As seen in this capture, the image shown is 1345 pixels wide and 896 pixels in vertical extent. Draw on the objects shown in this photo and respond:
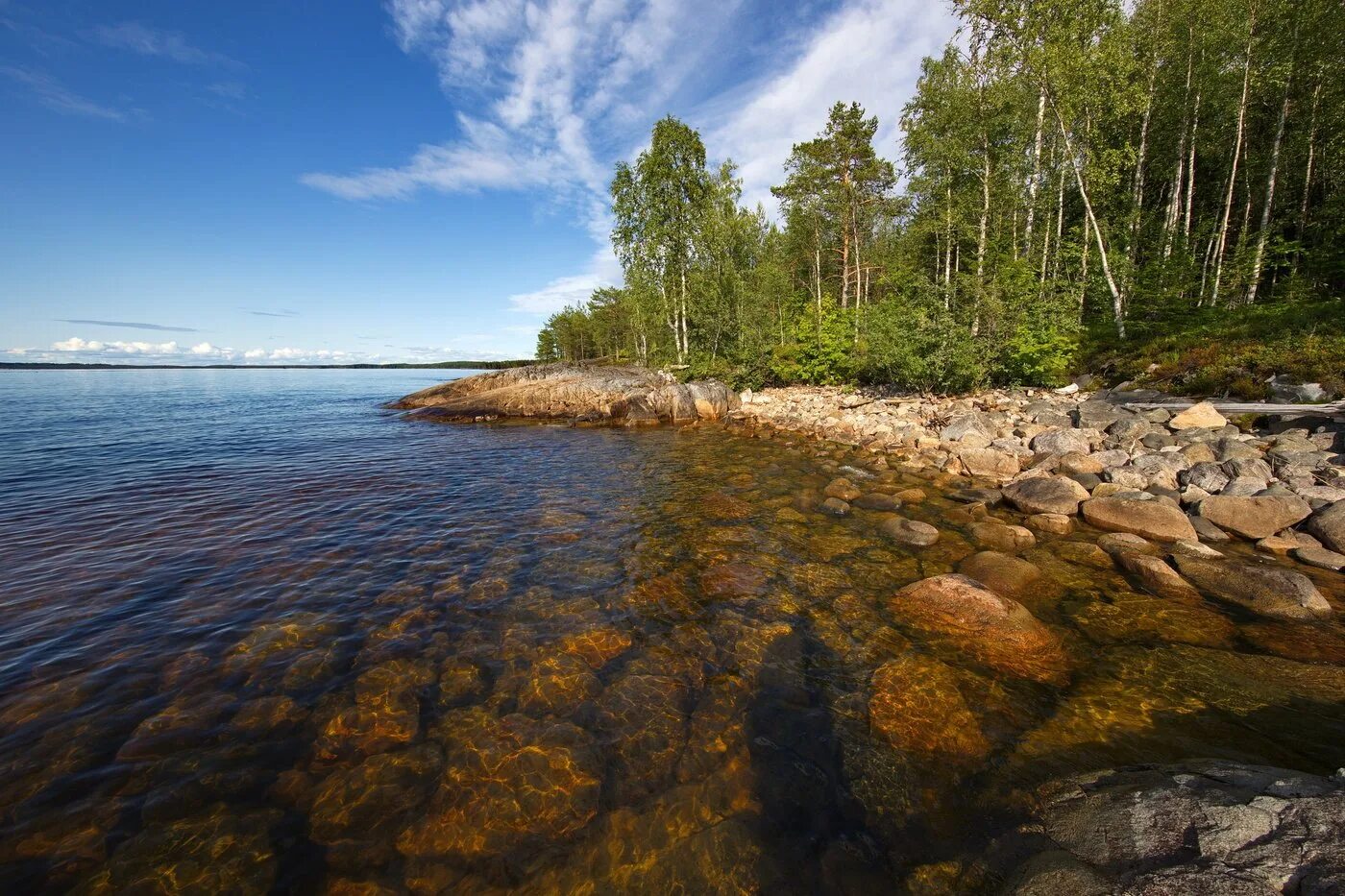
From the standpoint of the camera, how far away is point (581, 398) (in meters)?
29.2

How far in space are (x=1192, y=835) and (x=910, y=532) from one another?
6.93m

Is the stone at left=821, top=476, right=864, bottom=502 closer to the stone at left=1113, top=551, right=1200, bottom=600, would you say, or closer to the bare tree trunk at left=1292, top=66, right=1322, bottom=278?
the stone at left=1113, top=551, right=1200, bottom=600

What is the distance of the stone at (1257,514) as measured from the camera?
9055 mm

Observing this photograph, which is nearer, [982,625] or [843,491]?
[982,625]

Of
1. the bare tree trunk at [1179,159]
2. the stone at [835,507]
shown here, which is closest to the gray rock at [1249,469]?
the stone at [835,507]

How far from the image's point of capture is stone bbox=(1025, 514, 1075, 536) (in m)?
10.1

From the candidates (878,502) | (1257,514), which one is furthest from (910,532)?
(1257,514)

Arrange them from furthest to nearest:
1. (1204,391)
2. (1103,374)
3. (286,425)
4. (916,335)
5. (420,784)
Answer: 1. (286,425)
2. (916,335)
3. (1103,374)
4. (1204,391)
5. (420,784)

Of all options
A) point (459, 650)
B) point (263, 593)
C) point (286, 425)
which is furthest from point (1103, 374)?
point (286, 425)

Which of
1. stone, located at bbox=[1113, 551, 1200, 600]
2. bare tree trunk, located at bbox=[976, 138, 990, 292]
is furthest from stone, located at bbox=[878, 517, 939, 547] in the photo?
bare tree trunk, located at bbox=[976, 138, 990, 292]

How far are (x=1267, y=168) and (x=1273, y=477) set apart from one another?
97.7 feet

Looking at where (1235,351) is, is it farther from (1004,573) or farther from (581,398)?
(581,398)

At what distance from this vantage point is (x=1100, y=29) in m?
23.5

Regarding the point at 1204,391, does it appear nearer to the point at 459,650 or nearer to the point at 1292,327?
the point at 1292,327
